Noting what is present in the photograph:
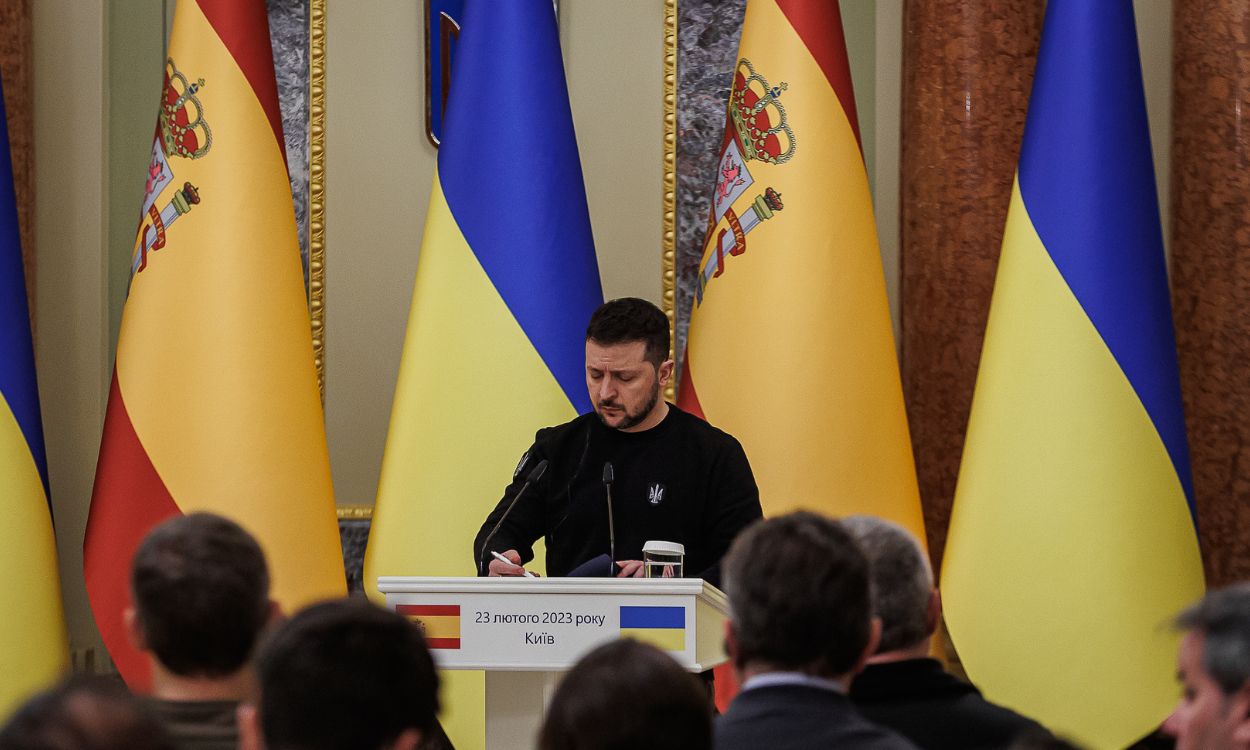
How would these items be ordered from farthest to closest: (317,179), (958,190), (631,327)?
(317,179), (958,190), (631,327)

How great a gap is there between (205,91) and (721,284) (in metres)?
1.66

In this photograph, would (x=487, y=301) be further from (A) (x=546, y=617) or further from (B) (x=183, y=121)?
(A) (x=546, y=617)

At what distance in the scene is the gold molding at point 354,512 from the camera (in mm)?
5398

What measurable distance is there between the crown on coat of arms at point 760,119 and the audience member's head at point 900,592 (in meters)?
2.56

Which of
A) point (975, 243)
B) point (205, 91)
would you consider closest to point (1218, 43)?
point (975, 243)

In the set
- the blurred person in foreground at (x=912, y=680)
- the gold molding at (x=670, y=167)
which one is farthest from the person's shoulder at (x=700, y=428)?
the blurred person in foreground at (x=912, y=680)

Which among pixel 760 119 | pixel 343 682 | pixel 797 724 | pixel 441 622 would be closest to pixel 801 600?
pixel 797 724

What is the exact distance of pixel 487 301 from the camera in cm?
454

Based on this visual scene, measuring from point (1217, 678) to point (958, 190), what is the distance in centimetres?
337

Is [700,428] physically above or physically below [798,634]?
above

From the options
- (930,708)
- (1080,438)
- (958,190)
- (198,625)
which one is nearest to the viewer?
(198,625)

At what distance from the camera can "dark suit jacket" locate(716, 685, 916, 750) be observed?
5.89 ft

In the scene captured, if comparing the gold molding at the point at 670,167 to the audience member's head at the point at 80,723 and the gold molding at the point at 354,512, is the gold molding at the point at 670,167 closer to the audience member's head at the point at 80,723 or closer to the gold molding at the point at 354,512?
the gold molding at the point at 354,512

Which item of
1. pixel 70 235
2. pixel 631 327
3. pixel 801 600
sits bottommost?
pixel 801 600
